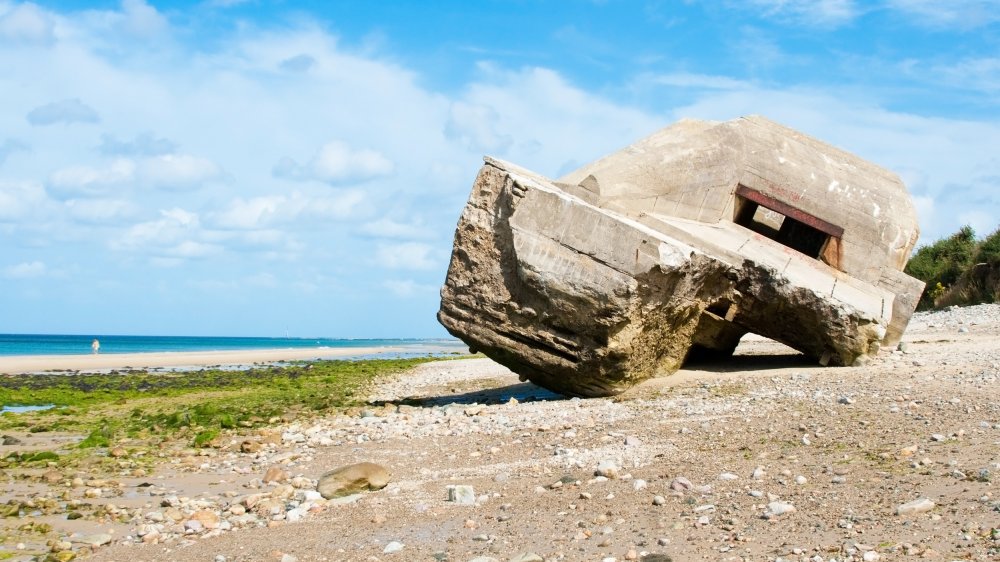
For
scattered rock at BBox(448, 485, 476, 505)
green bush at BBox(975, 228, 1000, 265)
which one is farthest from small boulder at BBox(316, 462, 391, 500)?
green bush at BBox(975, 228, 1000, 265)

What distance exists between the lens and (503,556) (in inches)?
223

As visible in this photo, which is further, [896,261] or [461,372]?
[461,372]

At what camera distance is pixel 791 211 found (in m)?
12.2

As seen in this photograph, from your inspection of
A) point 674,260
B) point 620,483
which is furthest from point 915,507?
point 674,260

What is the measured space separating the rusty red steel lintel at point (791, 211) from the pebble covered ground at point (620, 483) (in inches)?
78.1

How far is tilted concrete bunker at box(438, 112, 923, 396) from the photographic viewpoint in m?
10.2

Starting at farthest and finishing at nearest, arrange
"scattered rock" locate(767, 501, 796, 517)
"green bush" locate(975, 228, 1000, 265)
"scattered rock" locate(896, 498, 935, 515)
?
1. "green bush" locate(975, 228, 1000, 265)
2. "scattered rock" locate(767, 501, 796, 517)
3. "scattered rock" locate(896, 498, 935, 515)

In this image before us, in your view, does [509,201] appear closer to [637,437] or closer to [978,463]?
[637,437]

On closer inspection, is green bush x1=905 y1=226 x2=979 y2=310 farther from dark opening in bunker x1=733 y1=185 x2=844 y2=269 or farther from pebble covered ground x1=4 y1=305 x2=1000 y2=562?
pebble covered ground x1=4 y1=305 x2=1000 y2=562

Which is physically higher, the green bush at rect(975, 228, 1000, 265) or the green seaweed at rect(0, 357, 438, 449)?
the green bush at rect(975, 228, 1000, 265)

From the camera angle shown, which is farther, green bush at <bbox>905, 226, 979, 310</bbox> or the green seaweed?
green bush at <bbox>905, 226, 979, 310</bbox>

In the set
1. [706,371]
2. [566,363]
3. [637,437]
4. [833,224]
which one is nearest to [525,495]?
[637,437]

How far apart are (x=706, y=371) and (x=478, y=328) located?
124 inches

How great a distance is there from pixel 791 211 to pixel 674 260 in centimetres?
311
